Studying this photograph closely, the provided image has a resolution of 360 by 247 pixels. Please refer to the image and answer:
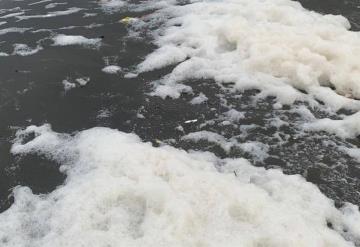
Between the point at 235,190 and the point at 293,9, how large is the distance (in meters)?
4.96

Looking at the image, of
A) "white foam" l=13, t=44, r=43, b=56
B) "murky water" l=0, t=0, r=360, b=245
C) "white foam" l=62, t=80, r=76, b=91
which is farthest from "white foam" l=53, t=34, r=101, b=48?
"white foam" l=62, t=80, r=76, b=91

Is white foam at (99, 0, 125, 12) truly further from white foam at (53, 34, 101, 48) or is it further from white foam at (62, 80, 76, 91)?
white foam at (62, 80, 76, 91)

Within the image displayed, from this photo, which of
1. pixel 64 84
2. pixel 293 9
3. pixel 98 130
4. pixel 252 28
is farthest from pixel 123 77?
pixel 293 9

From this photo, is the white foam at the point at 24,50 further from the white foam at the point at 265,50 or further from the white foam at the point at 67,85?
the white foam at the point at 265,50

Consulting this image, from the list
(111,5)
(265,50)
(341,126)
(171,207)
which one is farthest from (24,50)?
(341,126)

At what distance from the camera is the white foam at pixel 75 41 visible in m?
7.84

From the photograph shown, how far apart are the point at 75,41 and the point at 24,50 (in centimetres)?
87

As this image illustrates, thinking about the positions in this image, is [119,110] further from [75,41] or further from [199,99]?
[75,41]

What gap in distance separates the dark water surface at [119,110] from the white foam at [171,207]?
0.23 meters

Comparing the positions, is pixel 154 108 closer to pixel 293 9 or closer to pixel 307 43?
pixel 307 43

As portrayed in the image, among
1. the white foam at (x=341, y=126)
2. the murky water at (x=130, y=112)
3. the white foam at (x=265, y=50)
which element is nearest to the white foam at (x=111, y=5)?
the murky water at (x=130, y=112)

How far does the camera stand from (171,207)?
4223mm

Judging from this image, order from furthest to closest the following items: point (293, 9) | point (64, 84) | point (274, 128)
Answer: point (293, 9) < point (64, 84) < point (274, 128)

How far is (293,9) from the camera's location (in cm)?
832
